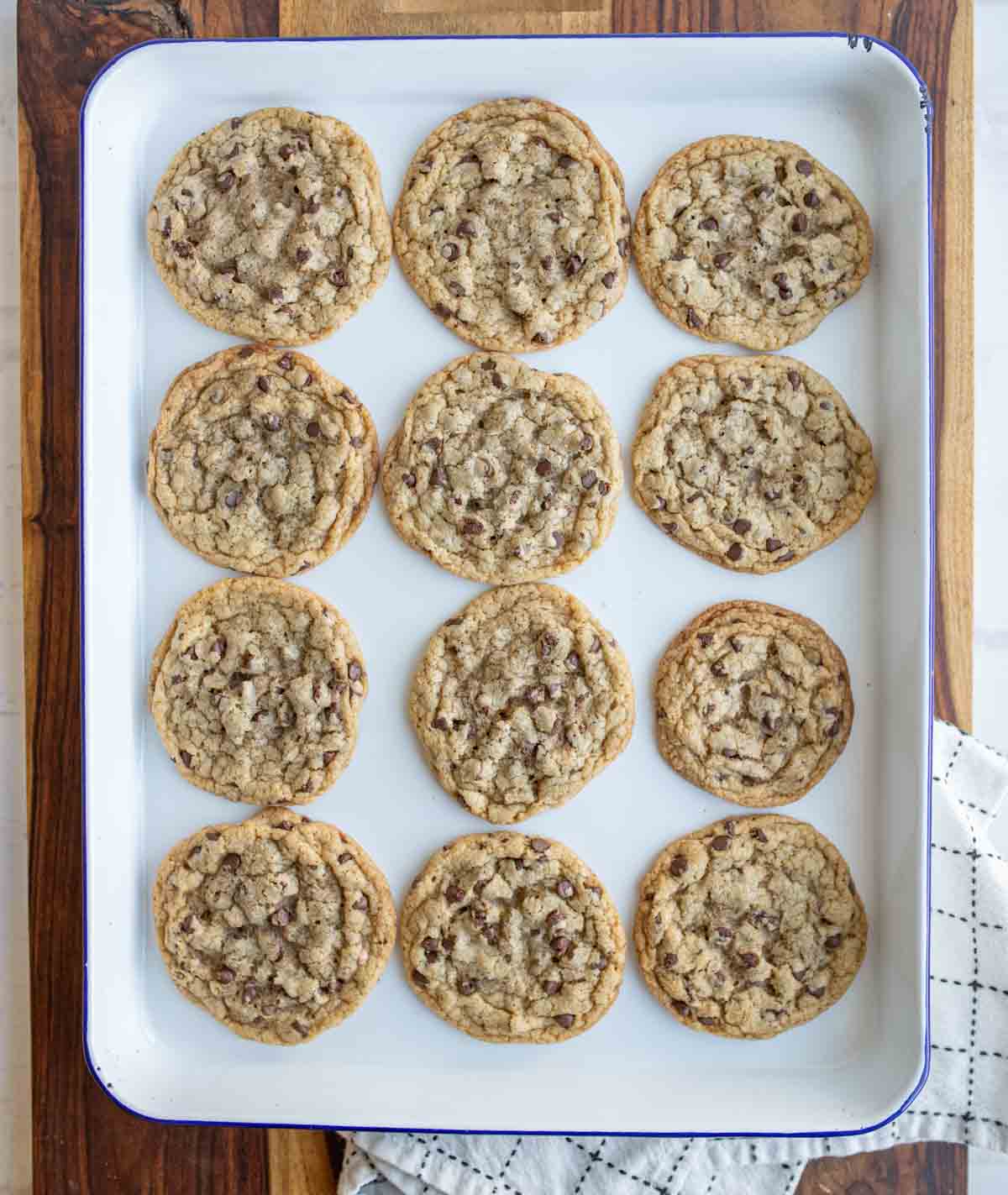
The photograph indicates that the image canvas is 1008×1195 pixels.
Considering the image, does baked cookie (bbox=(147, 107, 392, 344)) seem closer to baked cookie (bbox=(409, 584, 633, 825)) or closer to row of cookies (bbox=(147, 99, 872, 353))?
row of cookies (bbox=(147, 99, 872, 353))

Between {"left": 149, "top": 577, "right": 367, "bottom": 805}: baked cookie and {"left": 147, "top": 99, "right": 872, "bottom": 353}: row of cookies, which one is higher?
{"left": 147, "top": 99, "right": 872, "bottom": 353}: row of cookies

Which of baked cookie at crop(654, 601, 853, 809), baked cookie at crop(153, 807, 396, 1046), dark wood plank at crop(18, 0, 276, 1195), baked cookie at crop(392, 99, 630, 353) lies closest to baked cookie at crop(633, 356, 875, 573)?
baked cookie at crop(654, 601, 853, 809)

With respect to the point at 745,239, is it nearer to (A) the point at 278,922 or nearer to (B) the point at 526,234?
(B) the point at 526,234

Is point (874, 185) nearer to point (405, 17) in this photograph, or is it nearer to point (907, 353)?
point (907, 353)

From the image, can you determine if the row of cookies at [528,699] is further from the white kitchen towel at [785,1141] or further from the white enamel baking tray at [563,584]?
the white kitchen towel at [785,1141]

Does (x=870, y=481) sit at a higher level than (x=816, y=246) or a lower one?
lower

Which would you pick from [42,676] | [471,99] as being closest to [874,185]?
[471,99]
